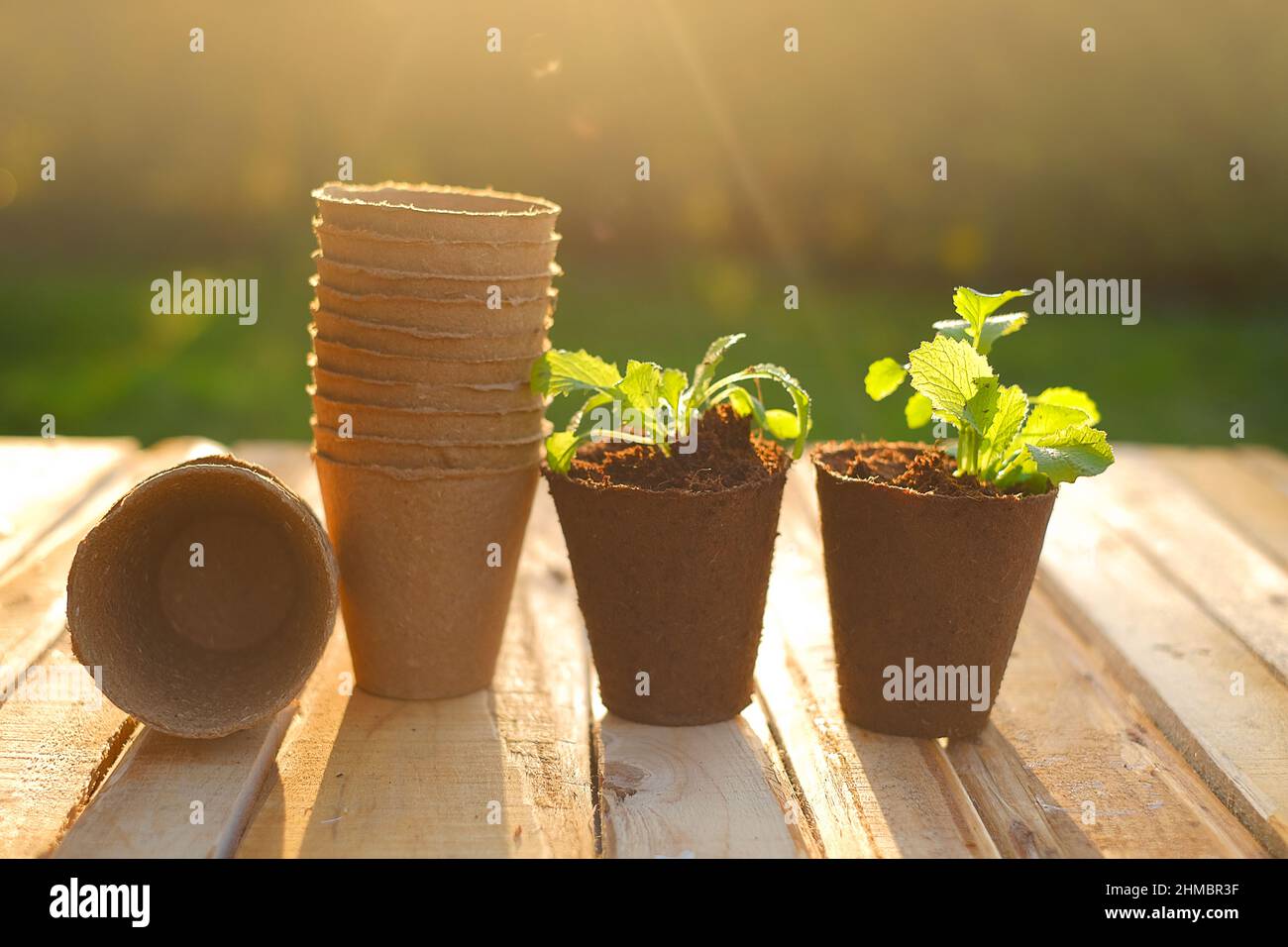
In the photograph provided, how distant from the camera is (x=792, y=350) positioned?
5734 mm

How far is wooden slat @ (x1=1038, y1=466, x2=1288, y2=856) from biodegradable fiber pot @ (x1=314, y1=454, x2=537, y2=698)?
1.06m

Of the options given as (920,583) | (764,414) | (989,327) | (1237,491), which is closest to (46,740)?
(764,414)

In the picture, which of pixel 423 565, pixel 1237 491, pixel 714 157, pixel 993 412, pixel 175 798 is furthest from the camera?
pixel 714 157

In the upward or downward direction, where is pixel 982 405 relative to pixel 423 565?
upward

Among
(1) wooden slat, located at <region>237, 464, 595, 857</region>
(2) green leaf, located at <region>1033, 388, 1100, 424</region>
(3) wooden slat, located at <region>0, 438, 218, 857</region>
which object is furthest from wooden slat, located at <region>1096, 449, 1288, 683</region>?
(3) wooden slat, located at <region>0, 438, 218, 857</region>

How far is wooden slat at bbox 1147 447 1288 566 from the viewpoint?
3.06m

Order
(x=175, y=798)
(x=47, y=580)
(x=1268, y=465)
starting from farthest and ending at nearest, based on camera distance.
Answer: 1. (x=1268, y=465)
2. (x=47, y=580)
3. (x=175, y=798)

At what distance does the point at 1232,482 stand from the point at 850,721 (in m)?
1.83

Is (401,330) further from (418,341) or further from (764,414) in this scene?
(764,414)

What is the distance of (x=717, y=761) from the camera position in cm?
195

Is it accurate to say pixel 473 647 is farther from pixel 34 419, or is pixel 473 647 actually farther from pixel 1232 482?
pixel 34 419

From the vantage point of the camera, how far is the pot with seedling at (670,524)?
1940 mm

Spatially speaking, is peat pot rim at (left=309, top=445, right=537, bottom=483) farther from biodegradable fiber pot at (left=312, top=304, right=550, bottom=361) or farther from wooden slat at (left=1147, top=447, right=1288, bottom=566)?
wooden slat at (left=1147, top=447, right=1288, bottom=566)

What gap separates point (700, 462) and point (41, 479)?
185 centimetres
